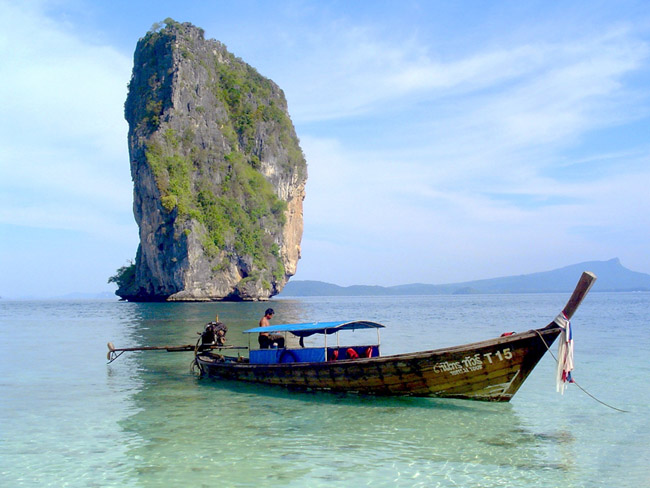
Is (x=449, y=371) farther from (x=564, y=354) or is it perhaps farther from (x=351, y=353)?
(x=351, y=353)

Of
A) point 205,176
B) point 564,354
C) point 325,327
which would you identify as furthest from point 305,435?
point 205,176

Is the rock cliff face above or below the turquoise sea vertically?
above

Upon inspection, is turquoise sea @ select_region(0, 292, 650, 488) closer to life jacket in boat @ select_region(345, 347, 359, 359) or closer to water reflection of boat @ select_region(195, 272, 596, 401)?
water reflection of boat @ select_region(195, 272, 596, 401)

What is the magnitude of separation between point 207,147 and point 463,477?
76620mm

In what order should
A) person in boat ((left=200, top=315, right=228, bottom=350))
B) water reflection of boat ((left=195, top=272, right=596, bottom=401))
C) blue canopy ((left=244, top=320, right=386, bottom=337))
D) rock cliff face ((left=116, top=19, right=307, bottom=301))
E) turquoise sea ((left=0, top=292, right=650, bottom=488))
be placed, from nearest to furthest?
turquoise sea ((left=0, top=292, right=650, bottom=488)) → water reflection of boat ((left=195, top=272, right=596, bottom=401)) → blue canopy ((left=244, top=320, right=386, bottom=337)) → person in boat ((left=200, top=315, right=228, bottom=350)) → rock cliff face ((left=116, top=19, right=307, bottom=301))

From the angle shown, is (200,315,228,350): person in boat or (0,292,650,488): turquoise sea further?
(200,315,228,350): person in boat

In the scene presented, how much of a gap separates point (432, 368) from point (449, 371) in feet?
1.02

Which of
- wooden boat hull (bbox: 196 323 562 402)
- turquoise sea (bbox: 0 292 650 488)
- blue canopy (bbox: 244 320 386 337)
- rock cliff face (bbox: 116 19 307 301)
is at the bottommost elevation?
turquoise sea (bbox: 0 292 650 488)

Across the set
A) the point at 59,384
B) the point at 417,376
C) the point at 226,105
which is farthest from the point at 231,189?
the point at 417,376

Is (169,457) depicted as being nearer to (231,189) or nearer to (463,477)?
(463,477)

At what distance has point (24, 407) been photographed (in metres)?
11.8

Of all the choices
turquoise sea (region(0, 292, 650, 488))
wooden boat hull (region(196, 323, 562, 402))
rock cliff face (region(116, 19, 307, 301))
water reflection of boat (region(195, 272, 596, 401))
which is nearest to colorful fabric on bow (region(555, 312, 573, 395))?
water reflection of boat (region(195, 272, 596, 401))

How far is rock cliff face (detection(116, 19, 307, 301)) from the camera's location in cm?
7144

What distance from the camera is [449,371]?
10.5 m
